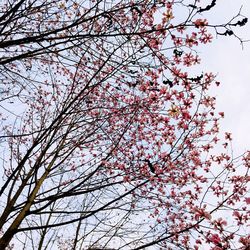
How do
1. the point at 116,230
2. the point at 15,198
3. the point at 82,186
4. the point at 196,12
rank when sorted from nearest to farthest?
1. the point at 196,12
2. the point at 82,186
3. the point at 15,198
4. the point at 116,230

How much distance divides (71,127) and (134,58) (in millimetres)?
2833

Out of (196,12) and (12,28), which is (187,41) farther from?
(12,28)

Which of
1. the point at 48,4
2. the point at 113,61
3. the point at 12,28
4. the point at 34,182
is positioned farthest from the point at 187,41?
the point at 34,182

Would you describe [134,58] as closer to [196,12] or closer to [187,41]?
[187,41]

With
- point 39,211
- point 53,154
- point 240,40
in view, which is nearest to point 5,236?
point 39,211

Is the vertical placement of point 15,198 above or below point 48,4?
below

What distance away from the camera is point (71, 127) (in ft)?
20.7

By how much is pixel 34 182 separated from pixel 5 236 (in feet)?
4.38

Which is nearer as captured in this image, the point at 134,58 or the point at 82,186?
the point at 134,58

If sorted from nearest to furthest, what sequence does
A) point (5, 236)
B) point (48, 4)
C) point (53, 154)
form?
point (48, 4) → point (5, 236) → point (53, 154)

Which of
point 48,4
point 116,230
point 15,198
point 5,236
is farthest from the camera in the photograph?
point 116,230

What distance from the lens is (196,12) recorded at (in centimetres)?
319

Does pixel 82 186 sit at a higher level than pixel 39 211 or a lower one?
higher

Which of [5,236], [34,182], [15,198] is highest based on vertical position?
[34,182]
